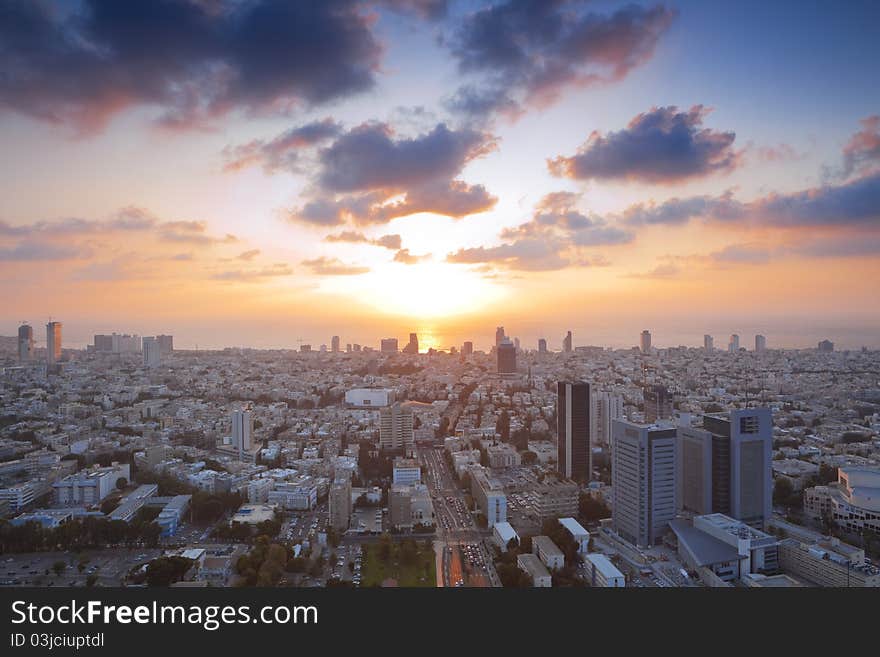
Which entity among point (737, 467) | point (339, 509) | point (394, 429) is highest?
point (737, 467)

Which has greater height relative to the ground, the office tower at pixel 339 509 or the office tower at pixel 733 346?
the office tower at pixel 733 346

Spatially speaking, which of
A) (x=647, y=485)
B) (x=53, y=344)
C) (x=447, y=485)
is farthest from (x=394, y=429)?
(x=53, y=344)

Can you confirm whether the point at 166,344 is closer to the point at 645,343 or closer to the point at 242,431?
the point at 242,431

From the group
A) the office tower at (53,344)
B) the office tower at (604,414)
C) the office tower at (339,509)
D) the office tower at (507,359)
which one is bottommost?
the office tower at (339,509)

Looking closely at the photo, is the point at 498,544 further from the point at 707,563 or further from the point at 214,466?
the point at 214,466

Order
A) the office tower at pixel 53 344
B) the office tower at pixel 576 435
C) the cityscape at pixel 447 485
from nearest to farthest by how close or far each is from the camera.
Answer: the cityscape at pixel 447 485 < the office tower at pixel 576 435 < the office tower at pixel 53 344

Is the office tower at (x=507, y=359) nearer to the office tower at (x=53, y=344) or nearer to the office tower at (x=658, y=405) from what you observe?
the office tower at (x=658, y=405)

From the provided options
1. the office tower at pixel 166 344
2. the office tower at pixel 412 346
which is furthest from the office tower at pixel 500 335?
the office tower at pixel 166 344
